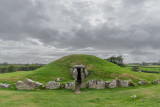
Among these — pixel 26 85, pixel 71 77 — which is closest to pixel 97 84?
A: pixel 71 77

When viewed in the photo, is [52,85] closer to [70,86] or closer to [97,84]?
[70,86]

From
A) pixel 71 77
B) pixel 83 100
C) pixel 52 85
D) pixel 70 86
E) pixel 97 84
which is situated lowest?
pixel 83 100

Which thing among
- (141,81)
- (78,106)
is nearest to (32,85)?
(78,106)

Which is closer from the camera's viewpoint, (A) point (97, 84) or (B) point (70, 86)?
(B) point (70, 86)

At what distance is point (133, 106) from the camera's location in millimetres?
11477

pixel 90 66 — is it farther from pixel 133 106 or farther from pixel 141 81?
pixel 133 106

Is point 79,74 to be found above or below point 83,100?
above

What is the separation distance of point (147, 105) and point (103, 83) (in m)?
12.8

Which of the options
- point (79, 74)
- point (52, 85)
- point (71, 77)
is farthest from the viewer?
point (79, 74)

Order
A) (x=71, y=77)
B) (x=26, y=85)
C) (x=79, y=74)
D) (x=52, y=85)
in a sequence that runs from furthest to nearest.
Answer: (x=79, y=74) < (x=71, y=77) < (x=52, y=85) < (x=26, y=85)

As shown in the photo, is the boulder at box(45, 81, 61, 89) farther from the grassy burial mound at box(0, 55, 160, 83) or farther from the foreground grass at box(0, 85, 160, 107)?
the foreground grass at box(0, 85, 160, 107)

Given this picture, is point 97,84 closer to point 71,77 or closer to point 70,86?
point 70,86

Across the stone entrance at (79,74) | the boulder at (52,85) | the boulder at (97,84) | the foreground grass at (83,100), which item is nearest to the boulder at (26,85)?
the boulder at (52,85)

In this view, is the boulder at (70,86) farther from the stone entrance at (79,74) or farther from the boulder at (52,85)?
the stone entrance at (79,74)
